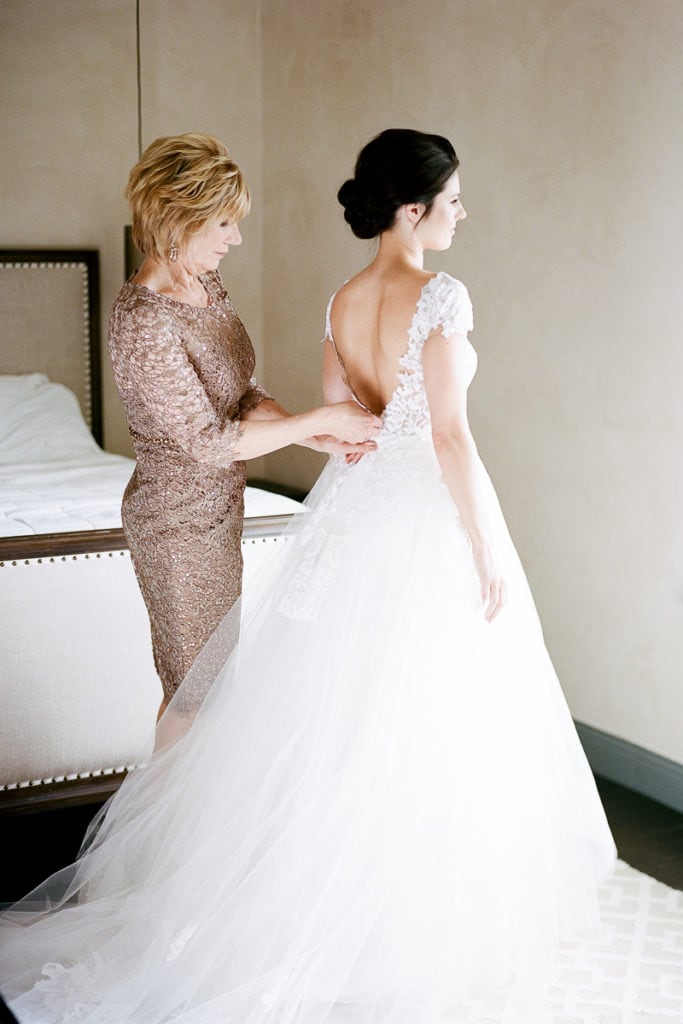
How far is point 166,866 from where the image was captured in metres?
2.26

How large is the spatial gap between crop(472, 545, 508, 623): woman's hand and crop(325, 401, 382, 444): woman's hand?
34 centimetres

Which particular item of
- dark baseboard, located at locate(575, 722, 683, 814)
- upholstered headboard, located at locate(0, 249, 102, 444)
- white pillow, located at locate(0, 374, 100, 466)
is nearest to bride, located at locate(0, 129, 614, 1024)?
dark baseboard, located at locate(575, 722, 683, 814)

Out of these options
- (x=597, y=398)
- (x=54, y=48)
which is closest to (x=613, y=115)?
(x=597, y=398)

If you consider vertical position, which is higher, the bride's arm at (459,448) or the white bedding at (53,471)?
the bride's arm at (459,448)

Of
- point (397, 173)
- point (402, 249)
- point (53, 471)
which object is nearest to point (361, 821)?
point (402, 249)

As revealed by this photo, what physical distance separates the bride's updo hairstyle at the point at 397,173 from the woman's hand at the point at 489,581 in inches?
26.0

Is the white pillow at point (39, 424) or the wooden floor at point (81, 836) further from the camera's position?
the white pillow at point (39, 424)

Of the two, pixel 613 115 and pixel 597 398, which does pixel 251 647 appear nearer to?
pixel 597 398

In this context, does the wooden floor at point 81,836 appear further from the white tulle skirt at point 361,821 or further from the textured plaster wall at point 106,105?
the textured plaster wall at point 106,105

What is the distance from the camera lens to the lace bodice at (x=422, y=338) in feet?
6.82

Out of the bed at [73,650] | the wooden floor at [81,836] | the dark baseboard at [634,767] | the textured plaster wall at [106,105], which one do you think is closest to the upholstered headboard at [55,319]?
the textured plaster wall at [106,105]

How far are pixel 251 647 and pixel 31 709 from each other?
858 mm

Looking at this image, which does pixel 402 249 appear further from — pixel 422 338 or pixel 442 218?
pixel 422 338

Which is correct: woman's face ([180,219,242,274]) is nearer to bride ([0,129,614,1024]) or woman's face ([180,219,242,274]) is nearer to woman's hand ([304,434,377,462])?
bride ([0,129,614,1024])
